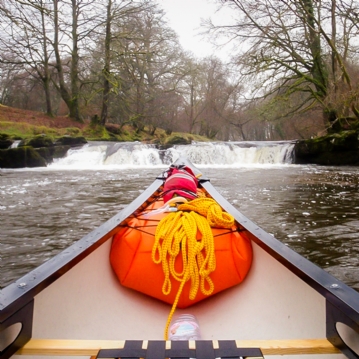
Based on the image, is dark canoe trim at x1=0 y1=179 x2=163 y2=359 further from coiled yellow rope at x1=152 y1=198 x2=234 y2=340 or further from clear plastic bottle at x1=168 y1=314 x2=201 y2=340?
clear plastic bottle at x1=168 y1=314 x2=201 y2=340

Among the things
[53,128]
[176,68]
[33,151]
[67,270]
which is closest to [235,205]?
[67,270]

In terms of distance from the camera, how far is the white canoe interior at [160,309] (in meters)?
1.30

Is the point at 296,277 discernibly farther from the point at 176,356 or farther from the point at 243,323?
the point at 176,356

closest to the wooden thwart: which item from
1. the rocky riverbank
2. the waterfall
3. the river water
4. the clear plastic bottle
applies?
the clear plastic bottle

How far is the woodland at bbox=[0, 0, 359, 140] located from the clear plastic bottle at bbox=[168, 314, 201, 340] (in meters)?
7.03

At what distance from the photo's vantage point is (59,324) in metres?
1.34

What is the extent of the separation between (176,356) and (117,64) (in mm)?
22386

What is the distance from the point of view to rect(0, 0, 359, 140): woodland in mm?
12148

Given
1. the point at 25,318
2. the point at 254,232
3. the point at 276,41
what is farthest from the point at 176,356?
the point at 276,41

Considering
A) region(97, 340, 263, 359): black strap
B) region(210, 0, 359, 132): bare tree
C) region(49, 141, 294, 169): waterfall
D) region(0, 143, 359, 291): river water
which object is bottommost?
region(0, 143, 359, 291): river water

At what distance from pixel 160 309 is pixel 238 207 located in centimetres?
368

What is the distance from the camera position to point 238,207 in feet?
17.3

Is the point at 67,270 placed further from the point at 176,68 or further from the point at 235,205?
the point at 176,68

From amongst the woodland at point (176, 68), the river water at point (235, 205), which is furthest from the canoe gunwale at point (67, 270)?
the woodland at point (176, 68)
